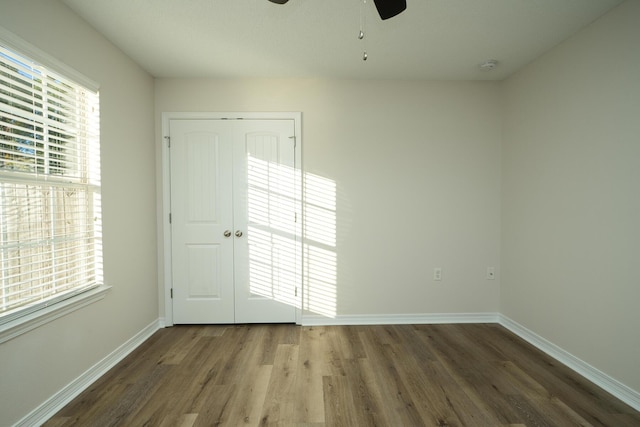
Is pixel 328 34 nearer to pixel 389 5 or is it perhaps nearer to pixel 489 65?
pixel 389 5

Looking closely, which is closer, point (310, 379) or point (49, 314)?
point (49, 314)

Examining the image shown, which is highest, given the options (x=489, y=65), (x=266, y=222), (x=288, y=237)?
(x=489, y=65)

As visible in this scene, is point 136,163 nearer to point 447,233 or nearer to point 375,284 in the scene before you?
point 375,284

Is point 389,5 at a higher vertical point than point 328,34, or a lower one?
lower

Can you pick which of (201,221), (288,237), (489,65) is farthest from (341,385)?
(489,65)

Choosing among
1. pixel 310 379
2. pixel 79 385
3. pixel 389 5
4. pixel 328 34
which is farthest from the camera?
pixel 328 34

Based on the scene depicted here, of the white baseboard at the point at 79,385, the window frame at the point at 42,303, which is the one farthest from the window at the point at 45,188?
the white baseboard at the point at 79,385

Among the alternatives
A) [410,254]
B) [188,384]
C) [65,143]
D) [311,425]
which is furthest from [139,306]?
[410,254]

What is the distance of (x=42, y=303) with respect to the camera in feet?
5.99

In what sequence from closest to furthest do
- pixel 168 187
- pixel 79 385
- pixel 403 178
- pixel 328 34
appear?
pixel 79 385, pixel 328 34, pixel 168 187, pixel 403 178

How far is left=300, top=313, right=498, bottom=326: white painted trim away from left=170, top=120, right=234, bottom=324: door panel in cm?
90

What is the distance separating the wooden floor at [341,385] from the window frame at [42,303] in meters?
0.60

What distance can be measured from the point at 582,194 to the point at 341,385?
229 centimetres

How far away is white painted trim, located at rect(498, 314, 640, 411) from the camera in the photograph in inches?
77.5
